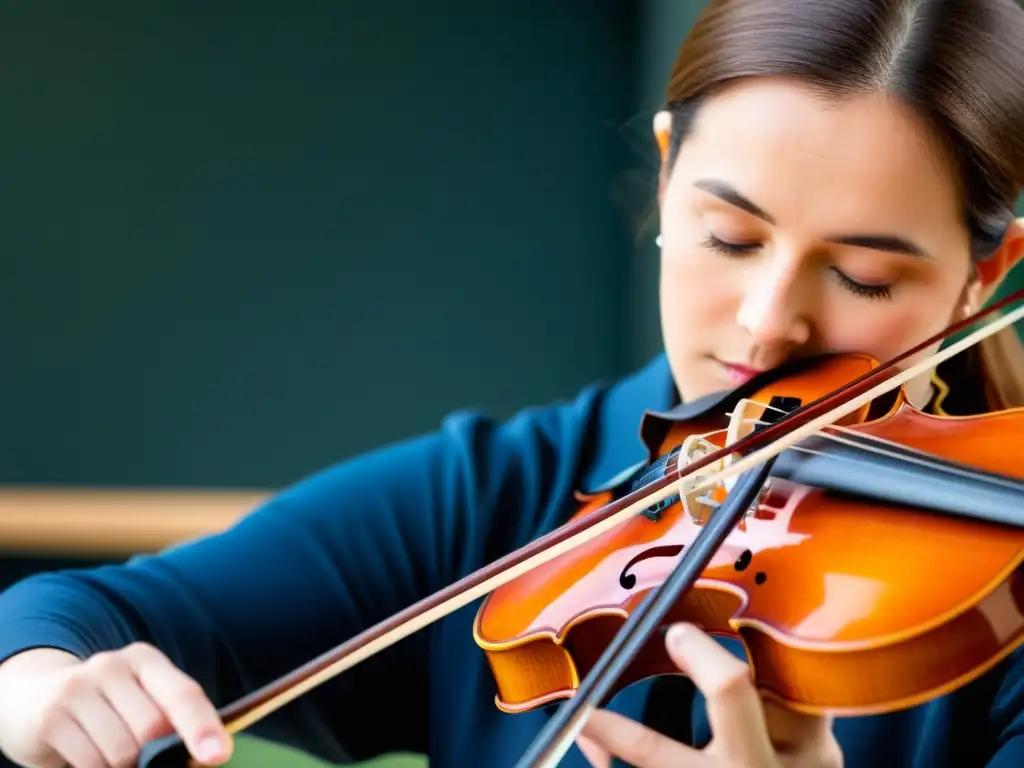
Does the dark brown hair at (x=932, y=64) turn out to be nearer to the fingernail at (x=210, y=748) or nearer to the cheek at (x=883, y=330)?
the cheek at (x=883, y=330)

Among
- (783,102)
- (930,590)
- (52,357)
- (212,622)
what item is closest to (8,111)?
(52,357)

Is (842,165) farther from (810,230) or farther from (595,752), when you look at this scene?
(595,752)

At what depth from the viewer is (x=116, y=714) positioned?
1.11 feet

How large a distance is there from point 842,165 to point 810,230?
3cm

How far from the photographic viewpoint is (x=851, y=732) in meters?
0.40

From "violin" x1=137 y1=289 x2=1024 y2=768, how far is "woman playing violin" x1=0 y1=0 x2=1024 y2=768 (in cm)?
1

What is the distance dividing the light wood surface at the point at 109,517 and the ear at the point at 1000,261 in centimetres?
94

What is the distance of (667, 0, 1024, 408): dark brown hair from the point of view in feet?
1.32

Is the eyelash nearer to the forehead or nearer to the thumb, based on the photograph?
the forehead

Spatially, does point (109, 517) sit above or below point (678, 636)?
below

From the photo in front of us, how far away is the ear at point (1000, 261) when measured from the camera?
A: 0.44 m

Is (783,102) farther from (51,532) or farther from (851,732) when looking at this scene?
(51,532)

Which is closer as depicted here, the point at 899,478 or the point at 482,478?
the point at 899,478

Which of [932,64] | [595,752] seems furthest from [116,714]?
[932,64]
